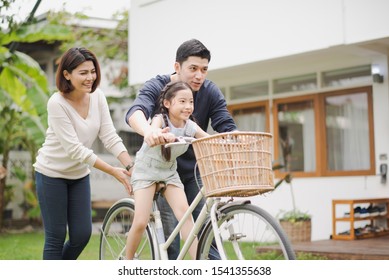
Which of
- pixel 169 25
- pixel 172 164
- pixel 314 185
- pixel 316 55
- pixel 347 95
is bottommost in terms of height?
pixel 314 185

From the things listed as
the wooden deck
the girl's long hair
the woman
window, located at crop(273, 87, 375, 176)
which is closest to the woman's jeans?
the woman

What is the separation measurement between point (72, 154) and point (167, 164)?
18.8 inches

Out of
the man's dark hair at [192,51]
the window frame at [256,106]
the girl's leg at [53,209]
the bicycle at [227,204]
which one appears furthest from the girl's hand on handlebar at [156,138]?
the window frame at [256,106]

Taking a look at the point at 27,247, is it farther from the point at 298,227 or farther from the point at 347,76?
the point at 347,76

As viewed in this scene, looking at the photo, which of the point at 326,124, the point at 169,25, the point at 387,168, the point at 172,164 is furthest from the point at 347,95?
the point at 172,164

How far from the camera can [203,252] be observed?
295 cm

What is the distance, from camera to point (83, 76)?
10.3 feet

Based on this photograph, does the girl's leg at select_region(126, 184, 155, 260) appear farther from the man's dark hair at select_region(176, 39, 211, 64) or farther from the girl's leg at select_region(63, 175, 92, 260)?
the man's dark hair at select_region(176, 39, 211, 64)

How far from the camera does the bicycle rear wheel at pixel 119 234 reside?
3.43 meters

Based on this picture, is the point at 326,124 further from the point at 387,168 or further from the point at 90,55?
the point at 90,55

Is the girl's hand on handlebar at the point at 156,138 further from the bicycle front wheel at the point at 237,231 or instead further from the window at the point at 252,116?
the window at the point at 252,116

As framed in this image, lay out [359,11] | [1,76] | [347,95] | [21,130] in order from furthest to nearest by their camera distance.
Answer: [21,130], [1,76], [347,95], [359,11]

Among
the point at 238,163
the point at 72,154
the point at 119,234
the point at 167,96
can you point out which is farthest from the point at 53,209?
the point at 238,163

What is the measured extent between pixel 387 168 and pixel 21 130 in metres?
5.77
